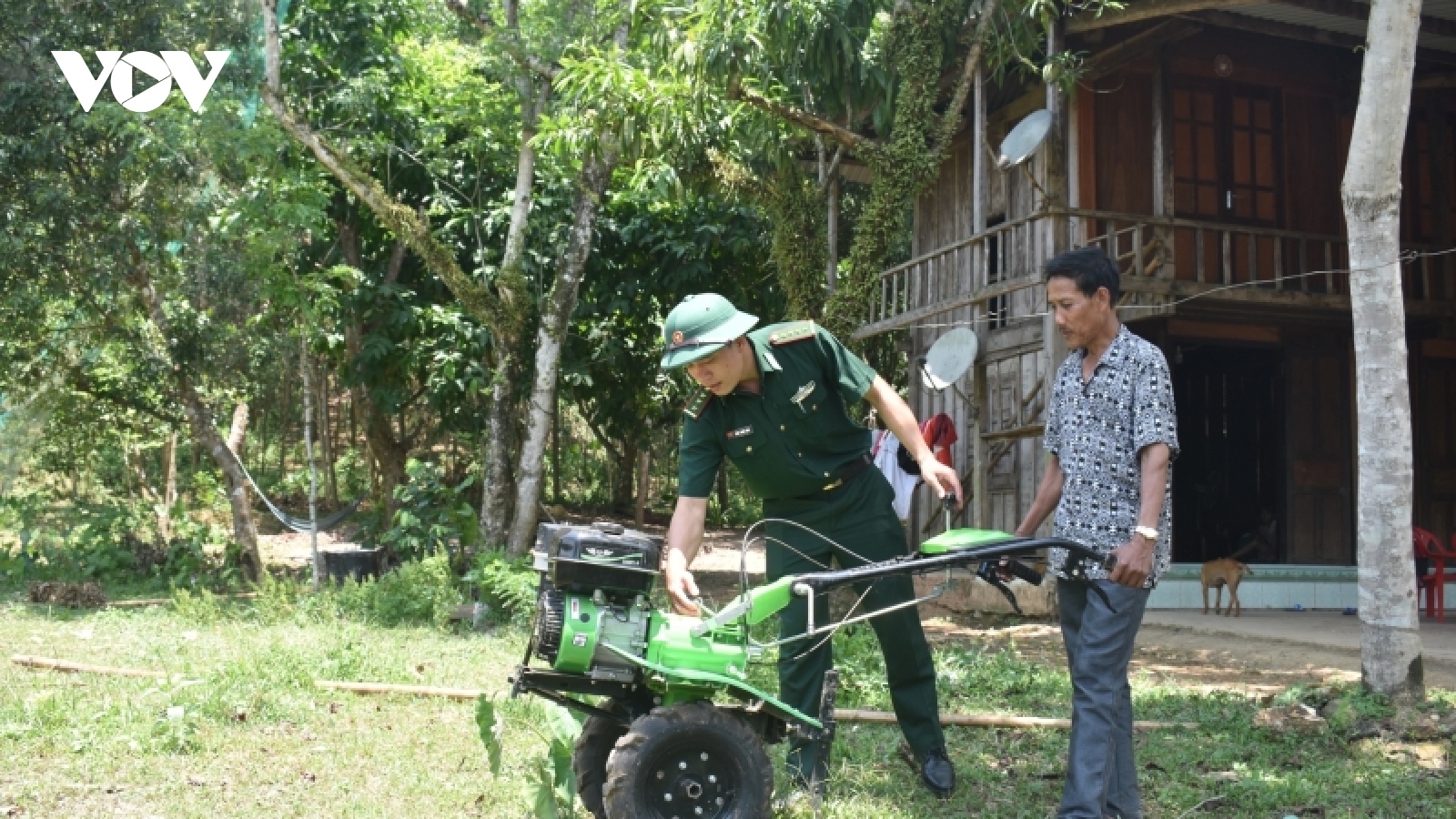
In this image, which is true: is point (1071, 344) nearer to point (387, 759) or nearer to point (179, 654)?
point (387, 759)

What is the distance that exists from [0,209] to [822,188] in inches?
312

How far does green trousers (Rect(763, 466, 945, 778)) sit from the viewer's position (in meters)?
4.58

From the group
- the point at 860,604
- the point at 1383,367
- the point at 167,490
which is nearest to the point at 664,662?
the point at 860,604

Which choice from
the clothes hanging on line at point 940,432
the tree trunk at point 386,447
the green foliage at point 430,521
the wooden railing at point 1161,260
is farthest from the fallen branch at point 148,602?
the clothes hanging on line at point 940,432

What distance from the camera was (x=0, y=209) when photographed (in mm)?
12398

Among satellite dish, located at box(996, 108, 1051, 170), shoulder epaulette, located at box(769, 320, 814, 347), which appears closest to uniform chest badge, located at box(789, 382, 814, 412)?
shoulder epaulette, located at box(769, 320, 814, 347)

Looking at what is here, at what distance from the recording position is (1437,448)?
13562 mm

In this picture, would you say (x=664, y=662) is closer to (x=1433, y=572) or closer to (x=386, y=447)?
(x=1433, y=572)

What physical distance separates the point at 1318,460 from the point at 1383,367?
7.96 meters

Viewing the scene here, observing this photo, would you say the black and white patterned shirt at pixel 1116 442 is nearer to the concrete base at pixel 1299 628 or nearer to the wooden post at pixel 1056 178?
the concrete base at pixel 1299 628

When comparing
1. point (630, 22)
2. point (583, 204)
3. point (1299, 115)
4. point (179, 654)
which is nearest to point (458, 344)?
point (583, 204)

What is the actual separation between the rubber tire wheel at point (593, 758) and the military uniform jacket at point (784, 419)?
0.81 m

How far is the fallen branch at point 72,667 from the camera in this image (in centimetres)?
724

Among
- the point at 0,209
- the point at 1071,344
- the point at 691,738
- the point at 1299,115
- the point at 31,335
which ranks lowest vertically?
the point at 691,738
